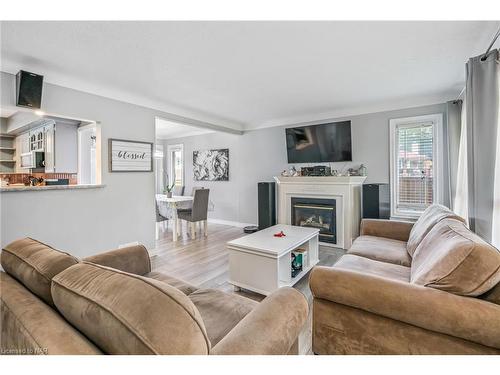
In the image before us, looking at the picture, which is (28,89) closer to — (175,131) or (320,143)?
(175,131)

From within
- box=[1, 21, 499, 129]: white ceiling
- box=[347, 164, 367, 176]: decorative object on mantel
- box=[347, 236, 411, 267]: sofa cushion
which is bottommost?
box=[347, 236, 411, 267]: sofa cushion

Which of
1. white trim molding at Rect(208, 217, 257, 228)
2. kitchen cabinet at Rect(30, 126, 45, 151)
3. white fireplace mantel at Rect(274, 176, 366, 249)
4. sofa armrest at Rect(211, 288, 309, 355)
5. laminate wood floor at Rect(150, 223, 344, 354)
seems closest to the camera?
sofa armrest at Rect(211, 288, 309, 355)

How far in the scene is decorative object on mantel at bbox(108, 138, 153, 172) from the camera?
318 centimetres

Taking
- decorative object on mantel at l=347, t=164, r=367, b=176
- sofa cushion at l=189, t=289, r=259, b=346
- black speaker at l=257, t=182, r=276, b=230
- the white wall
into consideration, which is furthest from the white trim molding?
sofa cushion at l=189, t=289, r=259, b=346

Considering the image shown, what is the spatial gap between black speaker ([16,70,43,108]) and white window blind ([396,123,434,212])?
15.7ft

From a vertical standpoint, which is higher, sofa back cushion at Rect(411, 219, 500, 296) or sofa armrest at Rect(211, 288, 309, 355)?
sofa back cushion at Rect(411, 219, 500, 296)

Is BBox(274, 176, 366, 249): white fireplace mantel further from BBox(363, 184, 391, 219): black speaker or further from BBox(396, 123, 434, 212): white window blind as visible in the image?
BBox(396, 123, 434, 212): white window blind

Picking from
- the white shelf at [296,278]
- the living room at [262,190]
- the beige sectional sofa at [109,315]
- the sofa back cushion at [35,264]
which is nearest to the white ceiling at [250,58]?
the living room at [262,190]

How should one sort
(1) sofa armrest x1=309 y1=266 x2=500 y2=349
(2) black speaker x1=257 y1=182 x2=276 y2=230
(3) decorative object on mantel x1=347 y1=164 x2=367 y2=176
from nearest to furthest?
(1) sofa armrest x1=309 y1=266 x2=500 y2=349 < (3) decorative object on mantel x1=347 y1=164 x2=367 y2=176 < (2) black speaker x1=257 y1=182 x2=276 y2=230

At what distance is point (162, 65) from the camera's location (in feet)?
8.16

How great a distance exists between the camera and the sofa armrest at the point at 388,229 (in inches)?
104

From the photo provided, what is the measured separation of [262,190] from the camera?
15.8 feet
